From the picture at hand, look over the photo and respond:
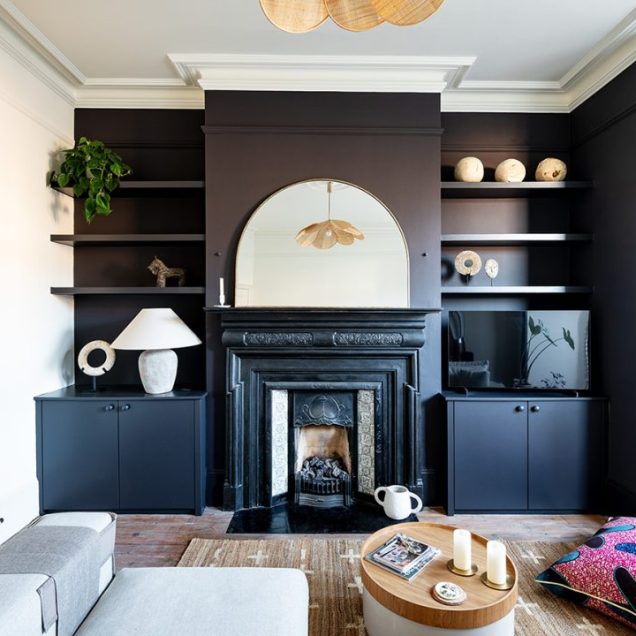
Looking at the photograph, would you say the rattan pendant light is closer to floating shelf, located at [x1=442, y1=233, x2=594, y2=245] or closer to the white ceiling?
the white ceiling

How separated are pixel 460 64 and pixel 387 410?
2276 millimetres

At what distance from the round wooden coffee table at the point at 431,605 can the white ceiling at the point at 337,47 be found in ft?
8.83

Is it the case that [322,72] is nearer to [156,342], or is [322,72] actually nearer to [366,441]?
[156,342]

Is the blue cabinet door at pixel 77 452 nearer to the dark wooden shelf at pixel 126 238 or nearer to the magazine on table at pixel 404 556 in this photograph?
the dark wooden shelf at pixel 126 238

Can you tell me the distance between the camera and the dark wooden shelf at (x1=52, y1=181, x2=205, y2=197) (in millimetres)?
2785

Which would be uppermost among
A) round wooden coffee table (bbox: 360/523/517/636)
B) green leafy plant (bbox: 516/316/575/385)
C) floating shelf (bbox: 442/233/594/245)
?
→ floating shelf (bbox: 442/233/594/245)

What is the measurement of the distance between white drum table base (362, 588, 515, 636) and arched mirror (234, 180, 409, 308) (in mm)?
1715

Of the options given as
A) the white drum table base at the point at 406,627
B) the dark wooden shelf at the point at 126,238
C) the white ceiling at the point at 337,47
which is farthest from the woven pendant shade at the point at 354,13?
the white drum table base at the point at 406,627

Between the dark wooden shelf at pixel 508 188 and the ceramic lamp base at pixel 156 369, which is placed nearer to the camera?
the ceramic lamp base at pixel 156 369

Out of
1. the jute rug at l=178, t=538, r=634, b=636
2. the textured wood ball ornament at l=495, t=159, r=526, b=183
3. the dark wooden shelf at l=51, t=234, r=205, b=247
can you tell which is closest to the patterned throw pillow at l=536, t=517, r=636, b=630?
the jute rug at l=178, t=538, r=634, b=636

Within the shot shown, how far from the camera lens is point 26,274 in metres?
2.57

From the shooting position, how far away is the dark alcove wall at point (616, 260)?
2492 mm

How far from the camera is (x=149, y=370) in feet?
8.81

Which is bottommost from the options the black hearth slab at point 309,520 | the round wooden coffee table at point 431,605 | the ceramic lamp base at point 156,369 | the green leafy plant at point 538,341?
the black hearth slab at point 309,520
